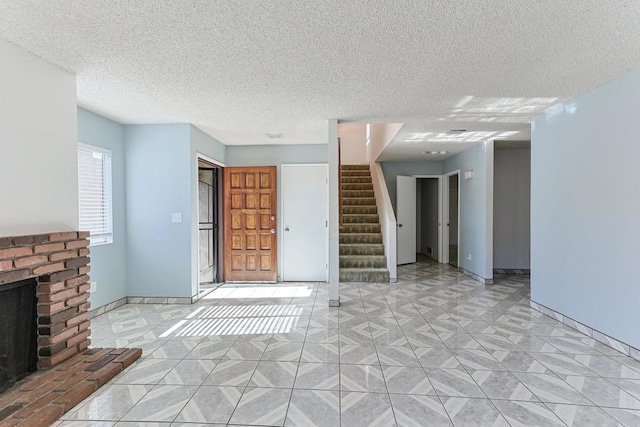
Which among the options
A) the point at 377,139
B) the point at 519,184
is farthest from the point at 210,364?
the point at 519,184

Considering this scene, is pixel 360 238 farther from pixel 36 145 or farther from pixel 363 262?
pixel 36 145

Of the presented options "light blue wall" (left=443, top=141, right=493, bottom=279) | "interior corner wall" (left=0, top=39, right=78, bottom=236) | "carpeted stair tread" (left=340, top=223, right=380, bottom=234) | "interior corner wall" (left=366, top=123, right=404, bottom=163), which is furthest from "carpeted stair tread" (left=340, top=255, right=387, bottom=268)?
"interior corner wall" (left=0, top=39, right=78, bottom=236)

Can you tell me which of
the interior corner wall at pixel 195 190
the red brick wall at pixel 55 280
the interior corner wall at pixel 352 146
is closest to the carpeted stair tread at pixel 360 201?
the interior corner wall at pixel 352 146

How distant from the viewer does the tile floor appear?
194cm

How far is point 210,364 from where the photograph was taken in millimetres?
2598

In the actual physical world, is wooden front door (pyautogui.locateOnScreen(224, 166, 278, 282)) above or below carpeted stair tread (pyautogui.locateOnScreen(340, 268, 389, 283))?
above

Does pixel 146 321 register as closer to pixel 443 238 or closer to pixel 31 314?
pixel 31 314

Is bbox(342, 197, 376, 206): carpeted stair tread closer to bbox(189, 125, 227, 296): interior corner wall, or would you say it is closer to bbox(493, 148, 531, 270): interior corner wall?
bbox(493, 148, 531, 270): interior corner wall

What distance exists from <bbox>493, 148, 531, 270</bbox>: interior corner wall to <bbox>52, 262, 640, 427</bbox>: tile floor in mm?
2308

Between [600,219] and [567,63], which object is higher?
[567,63]

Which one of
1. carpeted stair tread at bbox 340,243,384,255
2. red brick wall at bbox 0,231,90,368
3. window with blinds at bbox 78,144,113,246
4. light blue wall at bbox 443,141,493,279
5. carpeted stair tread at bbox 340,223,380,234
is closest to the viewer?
red brick wall at bbox 0,231,90,368

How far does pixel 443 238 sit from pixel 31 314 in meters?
6.98

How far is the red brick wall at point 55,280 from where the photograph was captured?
2.13m

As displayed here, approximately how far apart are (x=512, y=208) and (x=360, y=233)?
118 inches
